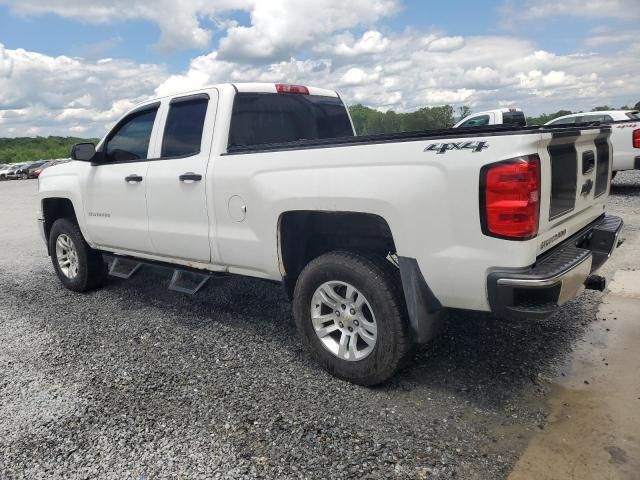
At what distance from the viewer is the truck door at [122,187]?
460cm

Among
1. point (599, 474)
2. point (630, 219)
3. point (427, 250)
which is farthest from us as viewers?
point (630, 219)

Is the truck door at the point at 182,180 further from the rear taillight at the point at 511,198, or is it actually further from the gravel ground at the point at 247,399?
the rear taillight at the point at 511,198

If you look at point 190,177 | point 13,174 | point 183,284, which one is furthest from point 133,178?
point 13,174

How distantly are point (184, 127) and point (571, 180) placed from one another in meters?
2.91

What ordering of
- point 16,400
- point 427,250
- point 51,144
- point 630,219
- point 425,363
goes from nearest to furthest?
point 427,250 < point 16,400 < point 425,363 < point 630,219 < point 51,144

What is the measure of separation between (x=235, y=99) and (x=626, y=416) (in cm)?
332

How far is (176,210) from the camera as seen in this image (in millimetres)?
Result: 4207

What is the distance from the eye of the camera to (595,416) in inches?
113

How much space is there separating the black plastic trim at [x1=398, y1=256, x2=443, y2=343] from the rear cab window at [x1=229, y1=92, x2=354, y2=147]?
1.82 m

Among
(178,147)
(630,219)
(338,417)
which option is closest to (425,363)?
(338,417)

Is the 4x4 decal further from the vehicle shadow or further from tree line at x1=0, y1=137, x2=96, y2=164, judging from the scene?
tree line at x1=0, y1=137, x2=96, y2=164

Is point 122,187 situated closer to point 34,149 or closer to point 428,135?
point 428,135

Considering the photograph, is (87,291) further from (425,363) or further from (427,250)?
(427,250)

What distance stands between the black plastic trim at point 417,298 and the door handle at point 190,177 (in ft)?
5.83
